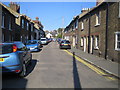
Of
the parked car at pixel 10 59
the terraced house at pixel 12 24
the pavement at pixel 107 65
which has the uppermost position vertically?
the terraced house at pixel 12 24

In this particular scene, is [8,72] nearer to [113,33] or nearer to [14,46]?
[14,46]

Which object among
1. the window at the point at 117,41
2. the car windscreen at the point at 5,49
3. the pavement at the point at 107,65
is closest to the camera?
the car windscreen at the point at 5,49

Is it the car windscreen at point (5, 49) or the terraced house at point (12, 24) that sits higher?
the terraced house at point (12, 24)

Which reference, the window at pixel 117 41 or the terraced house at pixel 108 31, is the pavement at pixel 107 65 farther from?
the window at pixel 117 41

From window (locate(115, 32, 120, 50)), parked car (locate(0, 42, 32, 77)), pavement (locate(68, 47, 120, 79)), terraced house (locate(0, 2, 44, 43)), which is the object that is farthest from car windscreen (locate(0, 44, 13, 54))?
terraced house (locate(0, 2, 44, 43))

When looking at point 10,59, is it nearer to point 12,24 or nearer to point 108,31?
point 108,31

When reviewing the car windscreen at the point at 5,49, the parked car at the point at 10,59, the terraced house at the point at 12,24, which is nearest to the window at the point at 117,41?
the parked car at the point at 10,59

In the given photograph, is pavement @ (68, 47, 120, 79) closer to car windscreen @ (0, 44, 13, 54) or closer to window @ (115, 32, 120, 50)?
window @ (115, 32, 120, 50)

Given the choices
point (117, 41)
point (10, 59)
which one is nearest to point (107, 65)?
point (117, 41)

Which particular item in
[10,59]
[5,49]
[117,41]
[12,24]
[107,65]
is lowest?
[107,65]

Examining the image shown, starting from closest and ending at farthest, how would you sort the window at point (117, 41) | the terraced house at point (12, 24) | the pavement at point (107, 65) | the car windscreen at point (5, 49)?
the car windscreen at point (5, 49), the pavement at point (107, 65), the window at point (117, 41), the terraced house at point (12, 24)

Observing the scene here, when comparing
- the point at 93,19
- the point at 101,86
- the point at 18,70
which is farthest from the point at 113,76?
the point at 93,19

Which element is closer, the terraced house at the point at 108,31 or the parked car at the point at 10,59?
the parked car at the point at 10,59

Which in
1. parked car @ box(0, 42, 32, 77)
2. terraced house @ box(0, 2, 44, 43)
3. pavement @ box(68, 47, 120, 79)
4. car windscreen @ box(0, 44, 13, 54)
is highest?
terraced house @ box(0, 2, 44, 43)
